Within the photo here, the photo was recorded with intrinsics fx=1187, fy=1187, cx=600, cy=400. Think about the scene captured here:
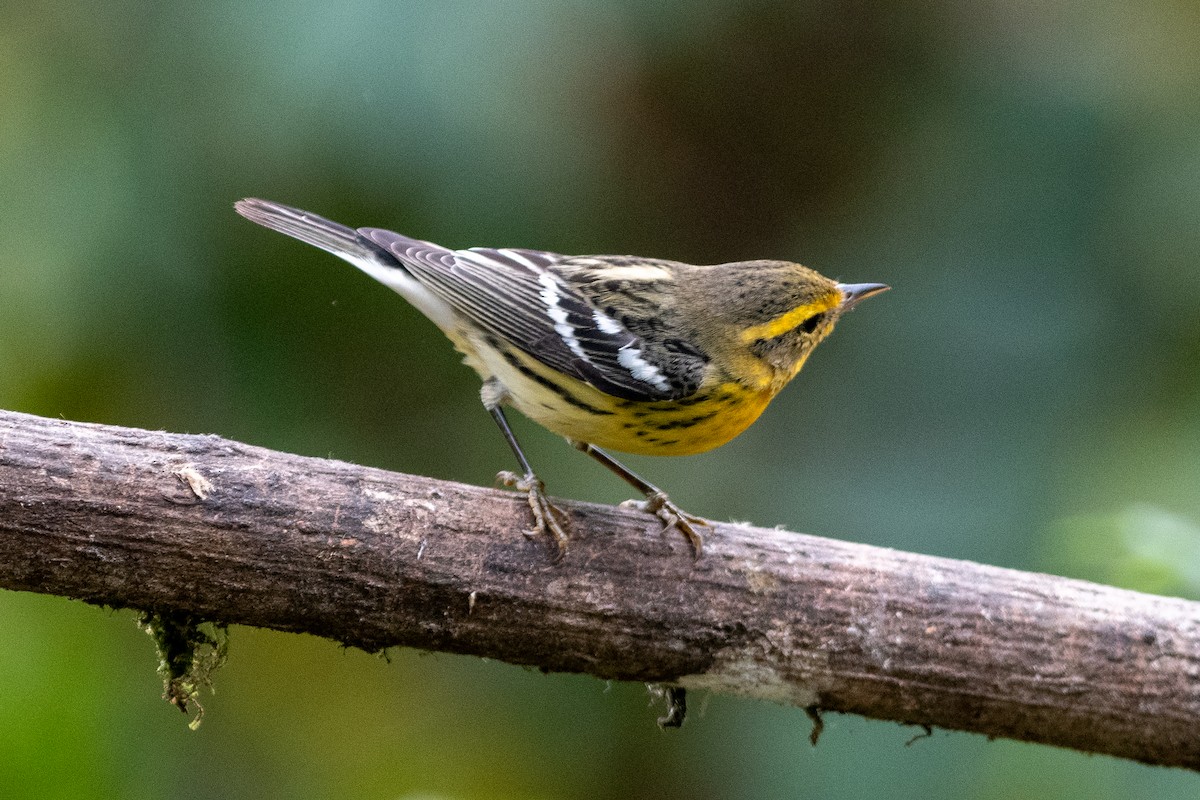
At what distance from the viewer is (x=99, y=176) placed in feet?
12.9

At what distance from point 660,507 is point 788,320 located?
32.1 inches

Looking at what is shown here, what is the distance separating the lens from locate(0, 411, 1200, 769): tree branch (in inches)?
115

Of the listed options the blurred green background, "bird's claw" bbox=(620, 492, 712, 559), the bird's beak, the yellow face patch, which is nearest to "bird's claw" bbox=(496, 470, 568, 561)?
"bird's claw" bbox=(620, 492, 712, 559)

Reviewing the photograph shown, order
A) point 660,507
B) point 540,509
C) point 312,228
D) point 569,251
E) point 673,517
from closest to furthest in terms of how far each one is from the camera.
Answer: point 540,509 → point 673,517 → point 660,507 → point 312,228 → point 569,251

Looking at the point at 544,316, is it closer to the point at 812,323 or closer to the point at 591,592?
the point at 812,323

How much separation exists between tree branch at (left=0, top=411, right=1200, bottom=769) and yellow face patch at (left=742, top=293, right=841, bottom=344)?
2.41ft

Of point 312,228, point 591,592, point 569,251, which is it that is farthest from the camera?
point 569,251

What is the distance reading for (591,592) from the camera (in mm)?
3262

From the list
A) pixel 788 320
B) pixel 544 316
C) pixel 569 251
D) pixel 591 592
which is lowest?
pixel 591 592

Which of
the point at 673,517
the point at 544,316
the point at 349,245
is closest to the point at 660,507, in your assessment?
the point at 673,517

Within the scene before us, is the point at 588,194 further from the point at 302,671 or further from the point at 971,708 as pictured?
the point at 971,708

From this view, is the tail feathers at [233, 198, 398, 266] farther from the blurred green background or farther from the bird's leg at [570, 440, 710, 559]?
the bird's leg at [570, 440, 710, 559]

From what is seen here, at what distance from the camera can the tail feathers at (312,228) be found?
13.1ft

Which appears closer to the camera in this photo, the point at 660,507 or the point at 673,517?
the point at 673,517
